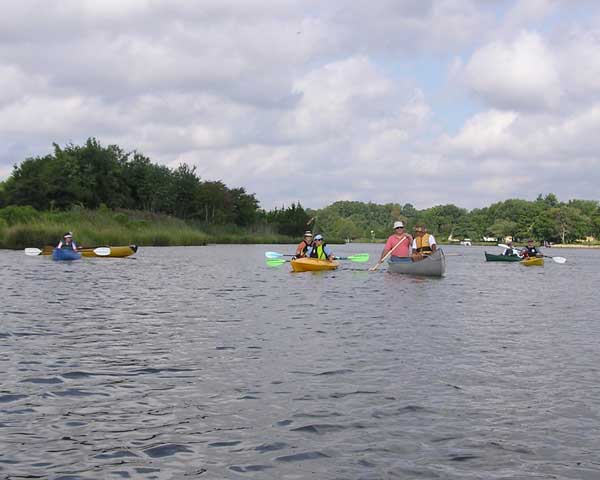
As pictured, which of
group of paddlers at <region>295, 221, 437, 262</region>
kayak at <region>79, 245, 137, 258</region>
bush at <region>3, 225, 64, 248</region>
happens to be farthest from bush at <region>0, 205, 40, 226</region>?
group of paddlers at <region>295, 221, 437, 262</region>

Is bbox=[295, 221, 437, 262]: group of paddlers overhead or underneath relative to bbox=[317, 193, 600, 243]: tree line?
underneath

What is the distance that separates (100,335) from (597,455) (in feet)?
27.0

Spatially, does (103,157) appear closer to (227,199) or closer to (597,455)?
(227,199)

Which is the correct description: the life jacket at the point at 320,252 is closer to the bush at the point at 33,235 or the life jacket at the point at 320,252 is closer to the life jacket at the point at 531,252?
the life jacket at the point at 531,252

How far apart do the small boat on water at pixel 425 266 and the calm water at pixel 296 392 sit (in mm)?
9297

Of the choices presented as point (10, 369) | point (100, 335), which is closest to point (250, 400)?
point (10, 369)

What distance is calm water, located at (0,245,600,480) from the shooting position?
18.4 feet

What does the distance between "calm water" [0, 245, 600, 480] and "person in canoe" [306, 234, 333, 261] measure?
1235cm

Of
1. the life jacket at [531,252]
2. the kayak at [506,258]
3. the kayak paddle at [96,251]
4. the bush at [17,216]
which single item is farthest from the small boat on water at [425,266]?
the bush at [17,216]

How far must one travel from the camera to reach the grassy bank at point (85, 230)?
45.0 m

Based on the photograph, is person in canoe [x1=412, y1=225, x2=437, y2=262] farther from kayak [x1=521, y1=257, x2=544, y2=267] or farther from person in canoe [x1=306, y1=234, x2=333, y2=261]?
kayak [x1=521, y1=257, x2=544, y2=267]

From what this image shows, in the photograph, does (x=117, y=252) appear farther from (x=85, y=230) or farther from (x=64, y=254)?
(x=85, y=230)

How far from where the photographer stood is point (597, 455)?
228 inches

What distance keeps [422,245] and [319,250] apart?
4.35m
